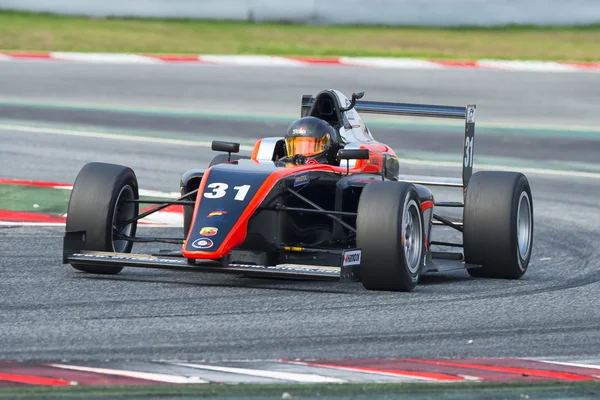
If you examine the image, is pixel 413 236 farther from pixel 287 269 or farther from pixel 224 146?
pixel 224 146

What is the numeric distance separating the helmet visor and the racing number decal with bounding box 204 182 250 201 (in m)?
1.05

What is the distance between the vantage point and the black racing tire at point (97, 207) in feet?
28.4

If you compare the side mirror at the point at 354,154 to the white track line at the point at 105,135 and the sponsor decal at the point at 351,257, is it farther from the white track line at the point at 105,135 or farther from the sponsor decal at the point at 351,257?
the white track line at the point at 105,135

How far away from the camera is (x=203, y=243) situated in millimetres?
8008

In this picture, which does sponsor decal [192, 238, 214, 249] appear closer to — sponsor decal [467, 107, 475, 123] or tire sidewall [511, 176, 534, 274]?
tire sidewall [511, 176, 534, 274]

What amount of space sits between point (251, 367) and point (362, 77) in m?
16.5

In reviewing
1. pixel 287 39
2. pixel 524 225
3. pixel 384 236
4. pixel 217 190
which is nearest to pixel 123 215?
pixel 217 190

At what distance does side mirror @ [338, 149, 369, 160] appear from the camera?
29.0 ft

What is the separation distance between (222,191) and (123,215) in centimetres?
127

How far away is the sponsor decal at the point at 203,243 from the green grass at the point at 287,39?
16.5 m

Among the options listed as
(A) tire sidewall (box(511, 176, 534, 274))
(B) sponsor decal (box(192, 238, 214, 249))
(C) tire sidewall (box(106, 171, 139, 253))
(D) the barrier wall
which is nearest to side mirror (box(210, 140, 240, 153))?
(C) tire sidewall (box(106, 171, 139, 253))

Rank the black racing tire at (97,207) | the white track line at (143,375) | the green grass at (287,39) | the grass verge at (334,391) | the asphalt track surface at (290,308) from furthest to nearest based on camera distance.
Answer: the green grass at (287,39) < the black racing tire at (97,207) < the asphalt track surface at (290,308) < the white track line at (143,375) < the grass verge at (334,391)

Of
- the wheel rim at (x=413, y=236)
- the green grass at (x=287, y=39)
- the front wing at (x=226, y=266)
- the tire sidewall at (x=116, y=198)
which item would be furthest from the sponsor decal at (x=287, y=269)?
the green grass at (x=287, y=39)

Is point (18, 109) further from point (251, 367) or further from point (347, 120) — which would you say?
point (251, 367)
